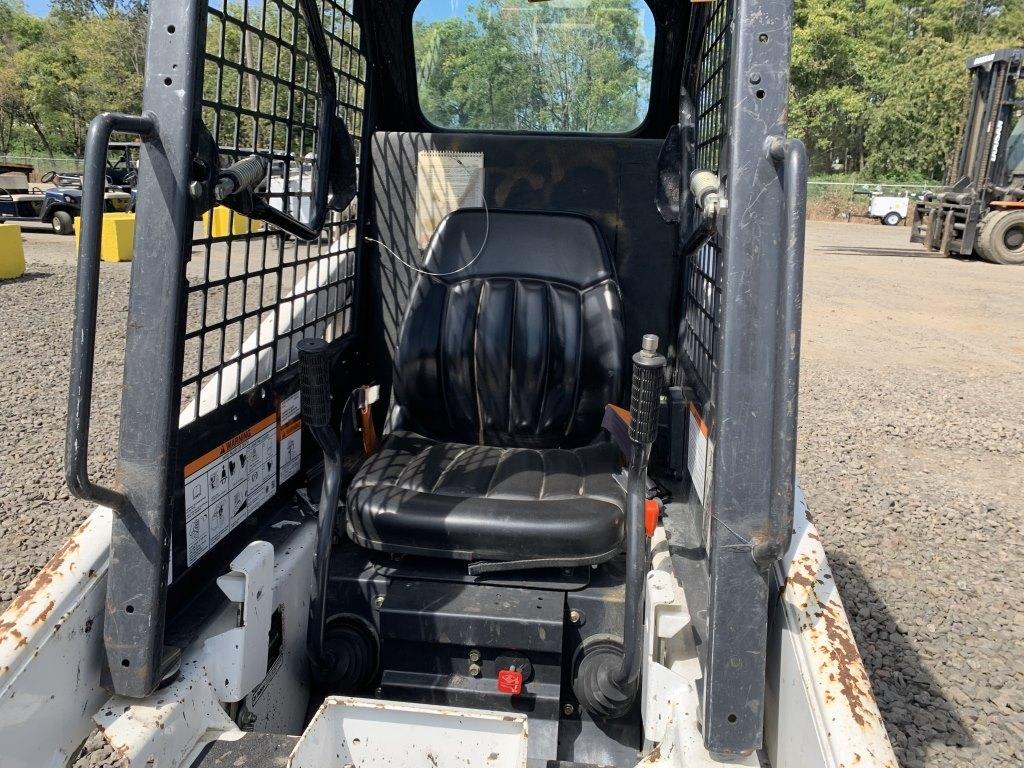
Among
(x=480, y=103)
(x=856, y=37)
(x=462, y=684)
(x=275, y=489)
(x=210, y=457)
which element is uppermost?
(x=856, y=37)

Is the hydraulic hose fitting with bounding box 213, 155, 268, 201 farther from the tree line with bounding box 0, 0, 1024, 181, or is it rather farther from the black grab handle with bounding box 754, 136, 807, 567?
the tree line with bounding box 0, 0, 1024, 181

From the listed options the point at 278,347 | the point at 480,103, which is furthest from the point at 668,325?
the point at 278,347

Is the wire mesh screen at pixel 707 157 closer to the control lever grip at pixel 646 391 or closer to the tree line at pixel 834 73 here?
the control lever grip at pixel 646 391

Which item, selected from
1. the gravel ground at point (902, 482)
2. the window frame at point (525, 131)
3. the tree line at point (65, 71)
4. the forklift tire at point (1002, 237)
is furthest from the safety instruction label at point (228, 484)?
the tree line at point (65, 71)

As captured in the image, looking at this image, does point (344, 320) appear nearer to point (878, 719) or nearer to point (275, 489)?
point (275, 489)

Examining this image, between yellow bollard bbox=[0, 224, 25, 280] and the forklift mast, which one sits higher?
the forklift mast

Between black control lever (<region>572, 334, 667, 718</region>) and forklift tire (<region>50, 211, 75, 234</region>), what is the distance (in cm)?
1506

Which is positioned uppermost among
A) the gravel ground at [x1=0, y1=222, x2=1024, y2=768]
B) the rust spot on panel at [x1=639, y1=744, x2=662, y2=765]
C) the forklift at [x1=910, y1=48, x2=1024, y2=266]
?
the forklift at [x1=910, y1=48, x2=1024, y2=266]

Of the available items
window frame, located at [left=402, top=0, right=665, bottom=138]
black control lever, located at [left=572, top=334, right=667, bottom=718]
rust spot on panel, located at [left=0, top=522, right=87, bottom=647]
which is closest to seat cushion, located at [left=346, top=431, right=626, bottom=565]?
black control lever, located at [left=572, top=334, right=667, bottom=718]

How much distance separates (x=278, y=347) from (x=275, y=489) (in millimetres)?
342

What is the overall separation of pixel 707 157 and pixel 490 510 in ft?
3.12

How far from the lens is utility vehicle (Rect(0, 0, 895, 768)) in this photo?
1.25m

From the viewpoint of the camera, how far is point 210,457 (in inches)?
65.4

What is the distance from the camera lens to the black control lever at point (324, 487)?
70.5 inches
